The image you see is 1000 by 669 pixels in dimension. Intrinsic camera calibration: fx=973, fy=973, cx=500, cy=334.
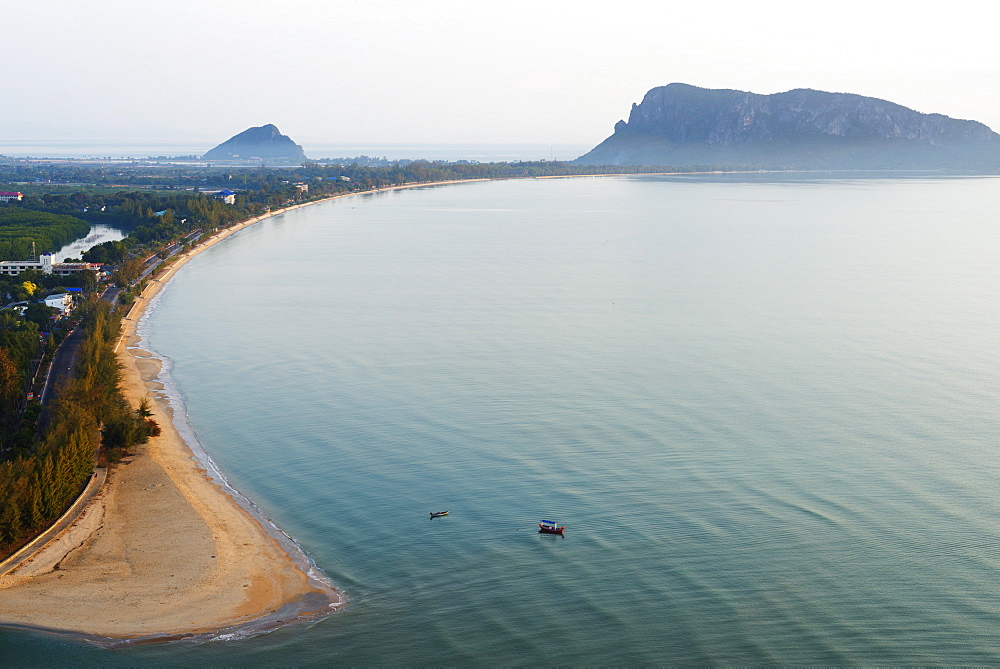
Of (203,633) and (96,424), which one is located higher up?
(96,424)

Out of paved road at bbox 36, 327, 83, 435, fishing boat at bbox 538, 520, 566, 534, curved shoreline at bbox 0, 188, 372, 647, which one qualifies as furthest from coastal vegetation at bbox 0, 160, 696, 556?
fishing boat at bbox 538, 520, 566, 534

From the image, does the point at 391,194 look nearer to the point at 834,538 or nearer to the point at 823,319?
the point at 823,319

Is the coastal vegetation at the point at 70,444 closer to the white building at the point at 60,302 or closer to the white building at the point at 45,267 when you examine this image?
the white building at the point at 60,302

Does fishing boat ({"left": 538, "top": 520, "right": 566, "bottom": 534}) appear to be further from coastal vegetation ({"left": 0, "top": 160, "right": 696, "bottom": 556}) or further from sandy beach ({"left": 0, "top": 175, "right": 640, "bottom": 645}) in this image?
coastal vegetation ({"left": 0, "top": 160, "right": 696, "bottom": 556})

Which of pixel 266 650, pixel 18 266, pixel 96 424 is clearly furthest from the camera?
pixel 18 266

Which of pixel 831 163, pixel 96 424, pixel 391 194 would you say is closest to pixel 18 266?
pixel 96 424

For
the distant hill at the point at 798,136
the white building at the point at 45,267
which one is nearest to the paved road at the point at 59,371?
the white building at the point at 45,267

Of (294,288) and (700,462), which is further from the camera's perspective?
(294,288)
